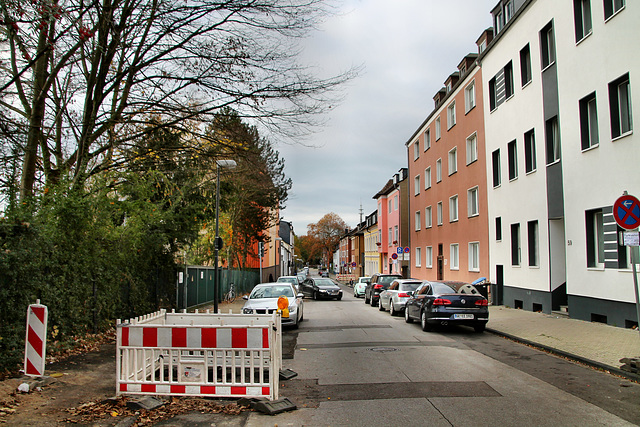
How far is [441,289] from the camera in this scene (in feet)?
46.2

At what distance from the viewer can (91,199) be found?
34.2ft

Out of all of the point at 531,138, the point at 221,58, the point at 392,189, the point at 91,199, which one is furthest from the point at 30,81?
the point at 392,189

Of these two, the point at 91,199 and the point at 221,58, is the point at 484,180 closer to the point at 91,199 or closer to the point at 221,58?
the point at 221,58

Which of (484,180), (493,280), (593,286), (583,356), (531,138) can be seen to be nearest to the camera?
(583,356)

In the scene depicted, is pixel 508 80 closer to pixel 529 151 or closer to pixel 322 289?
pixel 529 151

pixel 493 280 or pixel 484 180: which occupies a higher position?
pixel 484 180

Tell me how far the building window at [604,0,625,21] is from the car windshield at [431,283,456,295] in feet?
28.3

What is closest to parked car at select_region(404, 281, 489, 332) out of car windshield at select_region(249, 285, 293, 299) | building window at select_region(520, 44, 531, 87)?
car windshield at select_region(249, 285, 293, 299)

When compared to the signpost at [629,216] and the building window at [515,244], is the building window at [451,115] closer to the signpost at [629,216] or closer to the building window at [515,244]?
the building window at [515,244]

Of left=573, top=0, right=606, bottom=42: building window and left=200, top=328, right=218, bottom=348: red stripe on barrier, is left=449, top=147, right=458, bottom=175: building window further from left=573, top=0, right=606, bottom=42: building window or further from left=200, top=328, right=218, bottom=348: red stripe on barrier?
left=200, top=328, right=218, bottom=348: red stripe on barrier

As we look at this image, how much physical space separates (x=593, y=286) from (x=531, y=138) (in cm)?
712

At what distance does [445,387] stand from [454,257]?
22882mm

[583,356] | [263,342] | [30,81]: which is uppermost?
[30,81]

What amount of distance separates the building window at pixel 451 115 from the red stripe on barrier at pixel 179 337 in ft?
84.2
